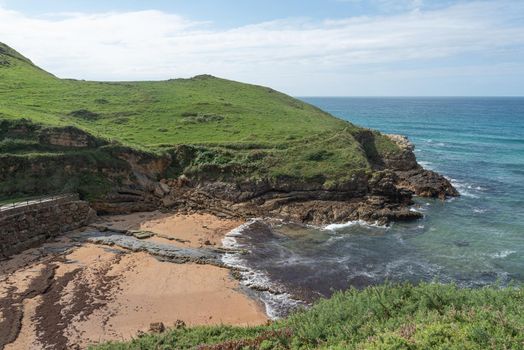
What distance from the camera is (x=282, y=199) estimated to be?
4569 centimetres

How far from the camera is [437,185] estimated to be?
177 ft

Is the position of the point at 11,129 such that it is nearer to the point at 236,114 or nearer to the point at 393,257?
the point at 236,114

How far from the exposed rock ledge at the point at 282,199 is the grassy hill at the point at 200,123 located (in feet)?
4.97

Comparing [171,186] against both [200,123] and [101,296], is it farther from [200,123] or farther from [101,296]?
[101,296]

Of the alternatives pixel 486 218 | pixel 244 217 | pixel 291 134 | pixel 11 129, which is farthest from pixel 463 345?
pixel 291 134

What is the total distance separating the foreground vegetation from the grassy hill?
30638 mm

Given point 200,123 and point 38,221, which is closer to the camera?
point 38,221

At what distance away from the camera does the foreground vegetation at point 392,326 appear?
36.4 feet

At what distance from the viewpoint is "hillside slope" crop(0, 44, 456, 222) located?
41.9 m

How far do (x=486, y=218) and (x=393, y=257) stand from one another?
1638cm

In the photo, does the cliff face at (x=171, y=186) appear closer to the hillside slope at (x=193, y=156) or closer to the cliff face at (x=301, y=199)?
the cliff face at (x=301, y=199)

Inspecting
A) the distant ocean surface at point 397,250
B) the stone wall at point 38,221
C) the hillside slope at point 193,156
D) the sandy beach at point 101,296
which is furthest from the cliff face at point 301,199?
the sandy beach at point 101,296

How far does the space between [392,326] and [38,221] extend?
30.7m

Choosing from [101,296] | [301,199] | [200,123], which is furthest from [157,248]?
[200,123]
